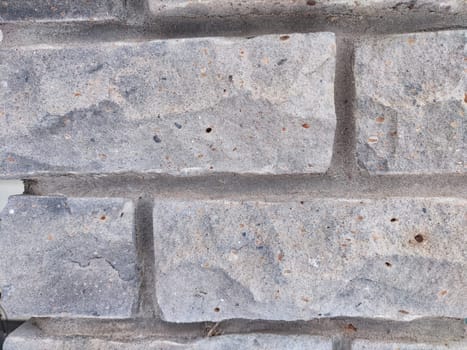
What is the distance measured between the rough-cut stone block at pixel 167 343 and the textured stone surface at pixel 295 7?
0.31 metres

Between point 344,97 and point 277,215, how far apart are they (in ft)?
0.41

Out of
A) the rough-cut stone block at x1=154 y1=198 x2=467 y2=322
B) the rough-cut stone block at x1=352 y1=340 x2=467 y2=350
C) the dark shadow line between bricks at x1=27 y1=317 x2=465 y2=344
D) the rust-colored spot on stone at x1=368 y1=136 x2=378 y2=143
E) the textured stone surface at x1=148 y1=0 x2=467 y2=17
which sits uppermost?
the textured stone surface at x1=148 y1=0 x2=467 y2=17

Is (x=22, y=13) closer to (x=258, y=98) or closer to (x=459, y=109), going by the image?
(x=258, y=98)

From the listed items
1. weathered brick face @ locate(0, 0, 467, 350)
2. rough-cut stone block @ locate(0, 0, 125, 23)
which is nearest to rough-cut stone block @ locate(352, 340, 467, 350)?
weathered brick face @ locate(0, 0, 467, 350)

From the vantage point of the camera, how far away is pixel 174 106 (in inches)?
15.1

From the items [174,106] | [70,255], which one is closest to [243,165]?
[174,106]

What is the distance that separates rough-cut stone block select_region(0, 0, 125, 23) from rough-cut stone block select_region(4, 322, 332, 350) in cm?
31

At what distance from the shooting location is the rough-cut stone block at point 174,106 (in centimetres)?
38

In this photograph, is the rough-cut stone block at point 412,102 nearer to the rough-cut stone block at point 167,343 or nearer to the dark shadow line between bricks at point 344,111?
the dark shadow line between bricks at point 344,111

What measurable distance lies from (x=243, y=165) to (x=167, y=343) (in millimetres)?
192

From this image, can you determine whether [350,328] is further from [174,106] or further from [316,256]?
[174,106]

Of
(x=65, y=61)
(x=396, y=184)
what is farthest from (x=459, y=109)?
(x=65, y=61)

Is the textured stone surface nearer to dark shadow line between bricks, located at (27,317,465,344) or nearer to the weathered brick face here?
the weathered brick face

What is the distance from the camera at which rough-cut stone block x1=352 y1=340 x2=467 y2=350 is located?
408 millimetres
